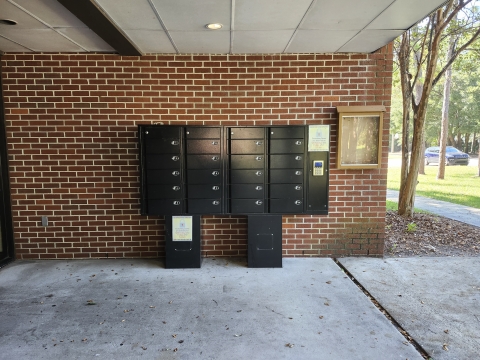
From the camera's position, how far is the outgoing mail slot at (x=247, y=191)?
3.87 m

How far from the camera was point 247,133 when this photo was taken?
3.81 m

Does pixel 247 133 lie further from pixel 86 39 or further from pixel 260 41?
pixel 86 39

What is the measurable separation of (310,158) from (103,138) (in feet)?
8.86

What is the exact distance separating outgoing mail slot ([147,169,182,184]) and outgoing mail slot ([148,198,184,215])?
0.76ft

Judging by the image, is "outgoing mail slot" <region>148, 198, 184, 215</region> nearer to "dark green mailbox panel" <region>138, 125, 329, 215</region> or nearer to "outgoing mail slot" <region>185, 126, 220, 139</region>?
"dark green mailbox panel" <region>138, 125, 329, 215</region>

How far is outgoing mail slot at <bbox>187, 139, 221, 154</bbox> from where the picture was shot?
379 cm

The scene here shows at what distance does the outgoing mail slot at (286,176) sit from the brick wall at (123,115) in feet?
2.13

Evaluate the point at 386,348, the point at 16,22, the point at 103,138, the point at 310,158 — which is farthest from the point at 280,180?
the point at 16,22

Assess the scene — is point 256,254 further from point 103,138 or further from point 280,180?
point 103,138

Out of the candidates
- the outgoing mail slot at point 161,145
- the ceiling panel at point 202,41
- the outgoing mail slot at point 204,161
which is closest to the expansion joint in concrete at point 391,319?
the outgoing mail slot at point 204,161

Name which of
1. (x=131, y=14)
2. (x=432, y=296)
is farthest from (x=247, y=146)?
(x=432, y=296)

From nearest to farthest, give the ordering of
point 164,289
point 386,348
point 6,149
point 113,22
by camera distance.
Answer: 1. point 386,348
2. point 113,22
3. point 164,289
4. point 6,149

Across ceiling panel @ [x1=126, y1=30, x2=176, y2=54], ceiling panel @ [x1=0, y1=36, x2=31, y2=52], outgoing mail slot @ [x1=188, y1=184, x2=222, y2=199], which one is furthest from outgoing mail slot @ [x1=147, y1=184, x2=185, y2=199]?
ceiling panel @ [x1=0, y1=36, x2=31, y2=52]

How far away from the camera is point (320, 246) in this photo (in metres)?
4.34
